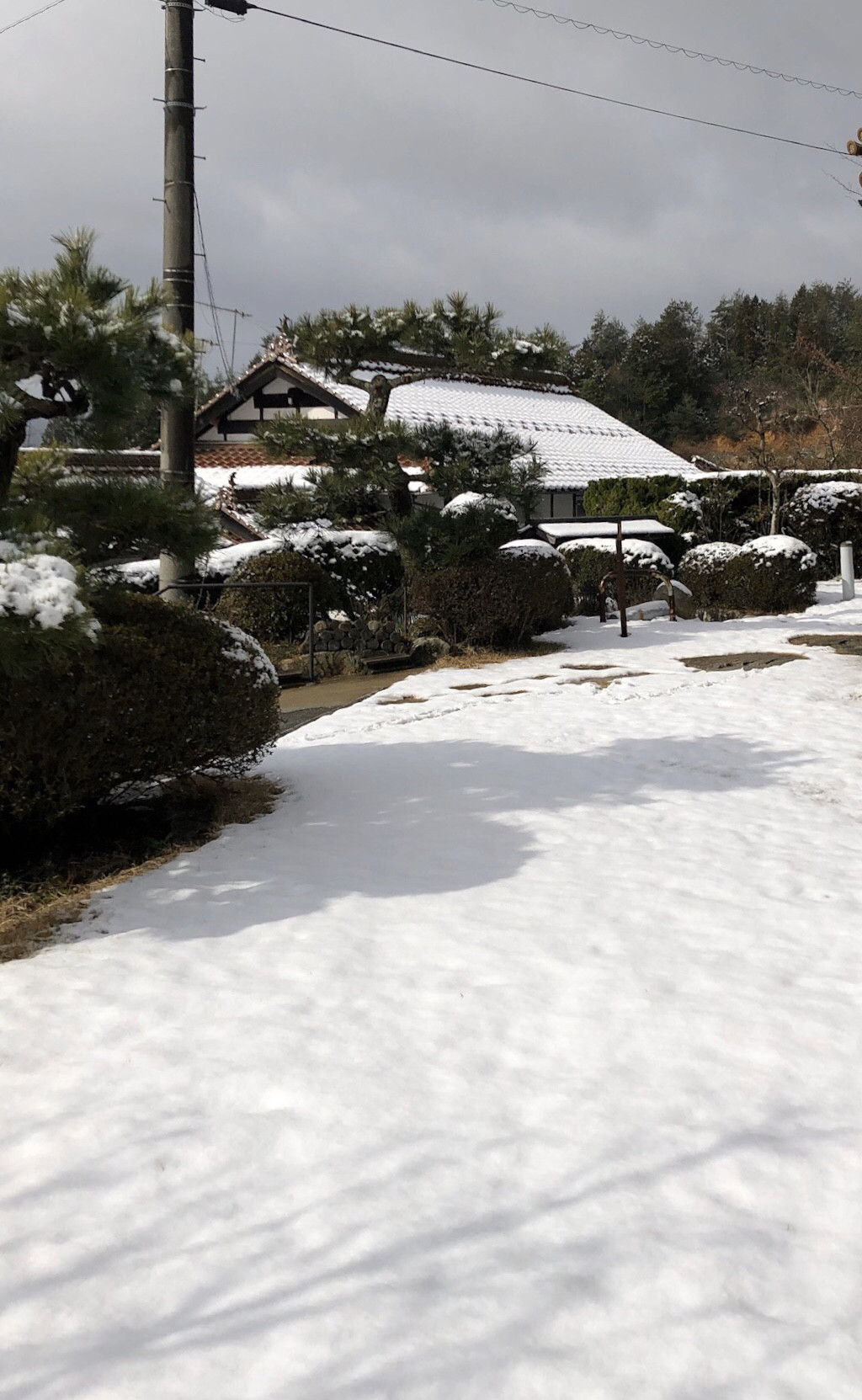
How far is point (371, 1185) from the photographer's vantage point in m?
2.86

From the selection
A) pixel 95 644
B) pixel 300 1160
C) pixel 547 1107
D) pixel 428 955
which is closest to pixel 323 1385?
pixel 300 1160

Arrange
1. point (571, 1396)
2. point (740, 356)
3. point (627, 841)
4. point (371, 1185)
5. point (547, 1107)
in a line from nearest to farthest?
point (571, 1396), point (371, 1185), point (547, 1107), point (627, 841), point (740, 356)

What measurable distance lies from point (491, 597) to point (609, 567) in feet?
18.4

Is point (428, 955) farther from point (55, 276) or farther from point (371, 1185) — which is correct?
point (55, 276)

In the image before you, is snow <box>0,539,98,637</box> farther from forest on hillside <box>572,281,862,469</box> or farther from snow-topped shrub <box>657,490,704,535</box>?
forest on hillside <box>572,281,862,469</box>

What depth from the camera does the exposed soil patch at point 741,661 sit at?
1141 centimetres

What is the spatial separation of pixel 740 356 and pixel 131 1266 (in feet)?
195

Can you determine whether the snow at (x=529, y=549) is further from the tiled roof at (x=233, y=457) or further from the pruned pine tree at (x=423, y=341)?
the tiled roof at (x=233, y=457)

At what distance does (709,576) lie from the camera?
16.6 metres

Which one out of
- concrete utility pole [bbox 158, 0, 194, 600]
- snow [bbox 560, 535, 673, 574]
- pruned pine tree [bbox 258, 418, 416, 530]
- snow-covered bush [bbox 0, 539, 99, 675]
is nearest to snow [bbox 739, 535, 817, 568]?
snow [bbox 560, 535, 673, 574]

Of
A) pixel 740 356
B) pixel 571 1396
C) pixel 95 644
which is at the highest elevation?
pixel 740 356

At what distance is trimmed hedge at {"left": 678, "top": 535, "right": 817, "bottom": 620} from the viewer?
53.1 ft

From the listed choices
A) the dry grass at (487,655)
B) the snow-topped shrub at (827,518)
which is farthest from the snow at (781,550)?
the snow-topped shrub at (827,518)

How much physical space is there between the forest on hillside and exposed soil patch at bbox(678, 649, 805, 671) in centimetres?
2269
